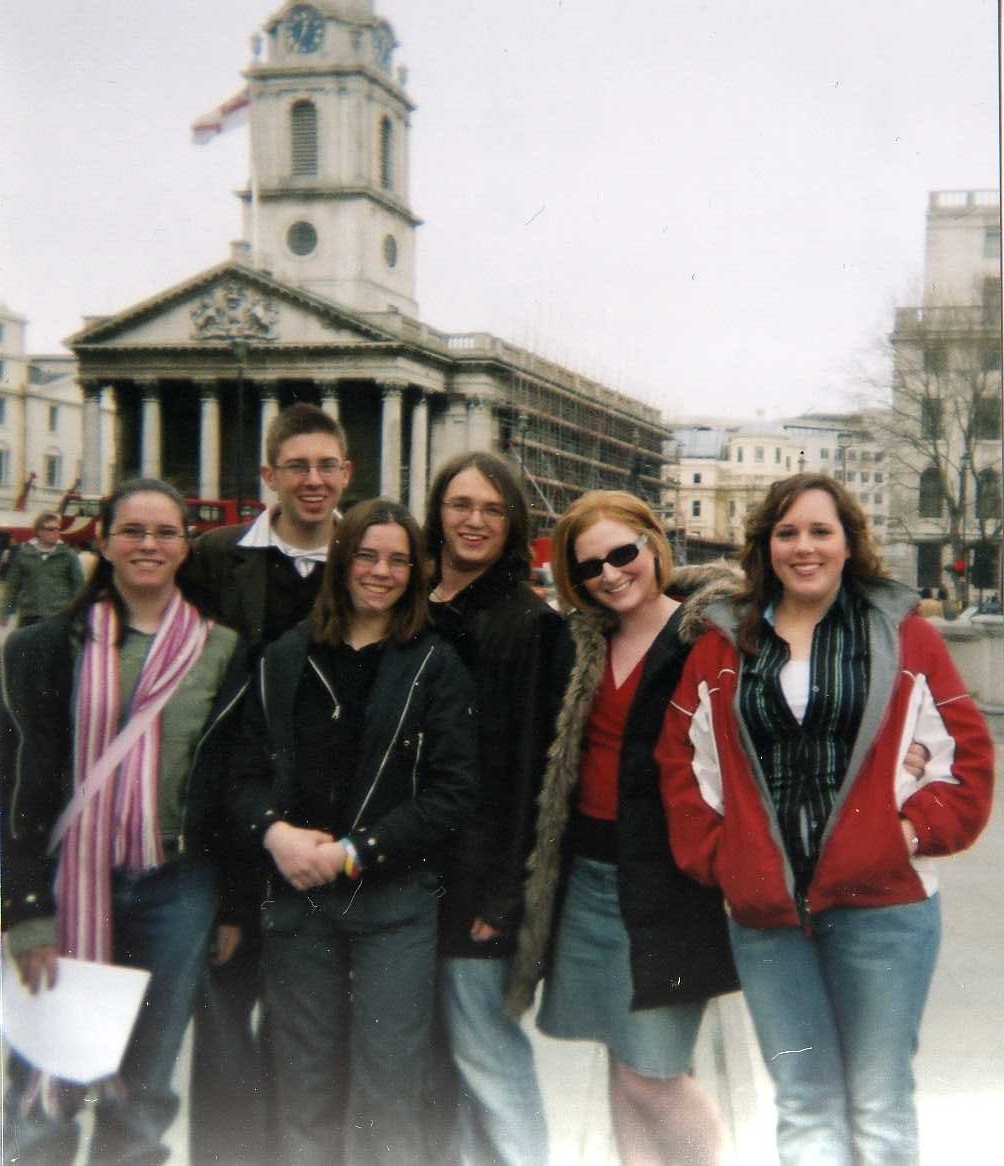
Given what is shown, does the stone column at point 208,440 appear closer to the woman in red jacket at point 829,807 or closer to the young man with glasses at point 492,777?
the young man with glasses at point 492,777

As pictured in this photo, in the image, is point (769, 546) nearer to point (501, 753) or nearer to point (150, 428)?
point (501, 753)

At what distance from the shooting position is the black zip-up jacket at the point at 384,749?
8.82ft

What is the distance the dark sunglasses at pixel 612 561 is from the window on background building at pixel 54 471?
5.26 ft

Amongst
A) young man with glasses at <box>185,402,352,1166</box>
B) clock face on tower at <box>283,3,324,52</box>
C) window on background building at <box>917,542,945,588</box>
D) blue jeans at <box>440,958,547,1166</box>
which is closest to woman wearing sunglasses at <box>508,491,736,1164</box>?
blue jeans at <box>440,958,547,1166</box>

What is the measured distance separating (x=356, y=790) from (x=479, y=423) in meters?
1.21

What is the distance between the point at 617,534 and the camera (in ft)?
9.02

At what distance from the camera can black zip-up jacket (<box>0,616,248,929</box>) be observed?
114 inches

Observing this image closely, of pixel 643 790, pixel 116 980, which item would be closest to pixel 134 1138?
pixel 116 980

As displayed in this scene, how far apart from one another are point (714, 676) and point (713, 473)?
797mm

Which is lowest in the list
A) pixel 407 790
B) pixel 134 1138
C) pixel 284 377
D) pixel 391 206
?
pixel 134 1138

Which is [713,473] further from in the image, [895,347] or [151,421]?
[151,421]

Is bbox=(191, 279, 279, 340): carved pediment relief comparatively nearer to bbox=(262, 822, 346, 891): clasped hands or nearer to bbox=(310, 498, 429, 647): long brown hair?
bbox=(310, 498, 429, 647): long brown hair

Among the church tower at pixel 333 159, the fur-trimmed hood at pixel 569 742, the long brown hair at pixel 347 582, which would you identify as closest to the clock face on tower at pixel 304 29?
the church tower at pixel 333 159

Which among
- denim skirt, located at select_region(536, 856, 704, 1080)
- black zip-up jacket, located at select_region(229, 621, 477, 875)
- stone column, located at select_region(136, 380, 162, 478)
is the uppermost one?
stone column, located at select_region(136, 380, 162, 478)
